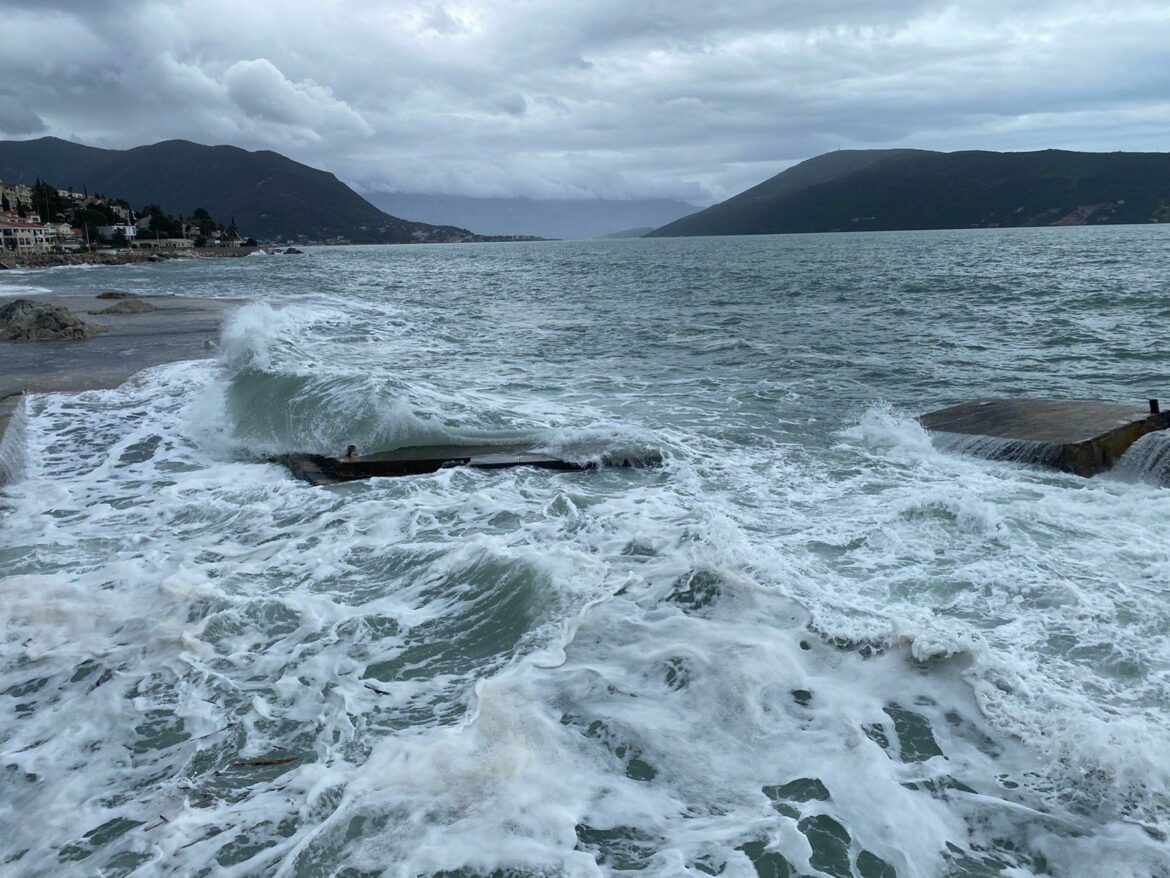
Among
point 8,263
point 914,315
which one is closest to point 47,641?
point 914,315

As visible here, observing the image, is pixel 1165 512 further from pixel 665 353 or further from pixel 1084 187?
pixel 1084 187

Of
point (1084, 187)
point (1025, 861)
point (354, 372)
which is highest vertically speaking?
point (1084, 187)

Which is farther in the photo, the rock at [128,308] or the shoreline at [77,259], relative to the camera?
the shoreline at [77,259]

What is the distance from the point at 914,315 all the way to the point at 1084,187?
173 m

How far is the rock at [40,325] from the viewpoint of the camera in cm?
2116

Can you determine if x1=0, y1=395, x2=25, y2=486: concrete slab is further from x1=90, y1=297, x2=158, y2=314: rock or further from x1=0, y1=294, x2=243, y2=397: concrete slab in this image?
x1=90, y1=297, x2=158, y2=314: rock

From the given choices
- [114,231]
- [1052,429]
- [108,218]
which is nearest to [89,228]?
[114,231]

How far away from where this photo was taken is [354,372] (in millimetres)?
14859

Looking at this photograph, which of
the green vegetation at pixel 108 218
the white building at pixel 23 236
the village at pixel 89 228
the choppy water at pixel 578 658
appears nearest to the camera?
the choppy water at pixel 578 658

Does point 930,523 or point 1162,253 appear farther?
point 1162,253

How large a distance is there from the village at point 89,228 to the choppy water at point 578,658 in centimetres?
10649

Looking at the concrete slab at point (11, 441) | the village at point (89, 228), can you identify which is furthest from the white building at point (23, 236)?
the concrete slab at point (11, 441)

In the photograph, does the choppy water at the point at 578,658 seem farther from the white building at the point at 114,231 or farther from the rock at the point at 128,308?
the white building at the point at 114,231

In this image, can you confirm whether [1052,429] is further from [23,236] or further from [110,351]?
[23,236]
